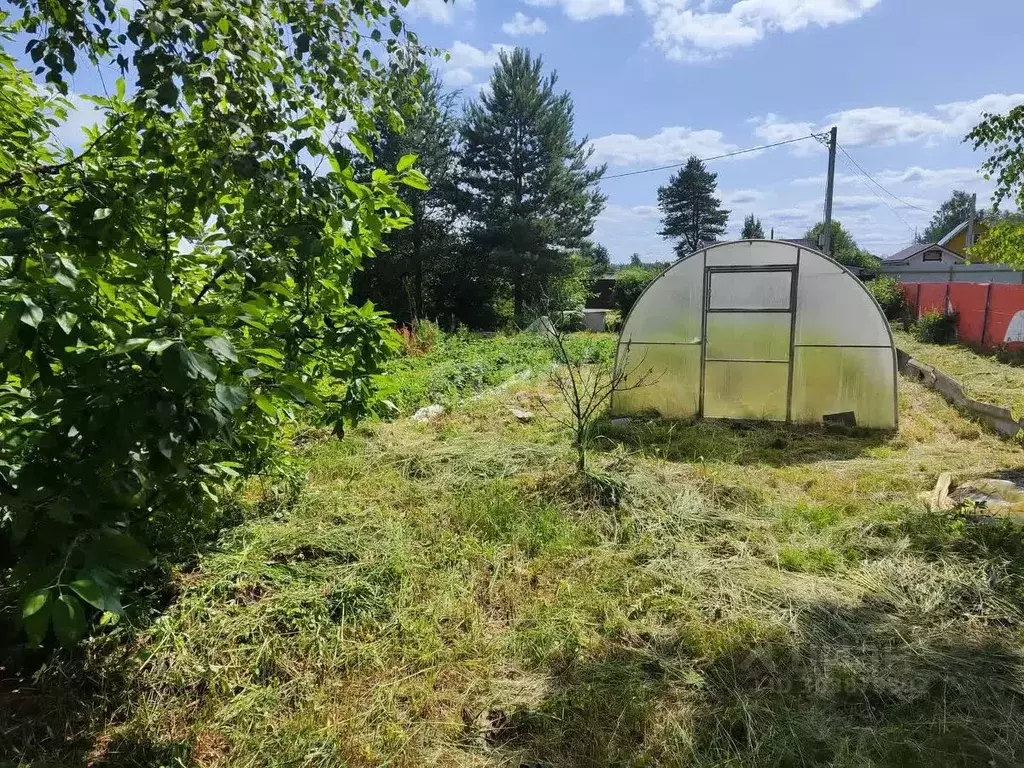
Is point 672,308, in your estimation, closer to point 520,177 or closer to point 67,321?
point 67,321

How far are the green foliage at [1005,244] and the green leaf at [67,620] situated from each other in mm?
6716

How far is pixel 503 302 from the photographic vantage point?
76.2 ft

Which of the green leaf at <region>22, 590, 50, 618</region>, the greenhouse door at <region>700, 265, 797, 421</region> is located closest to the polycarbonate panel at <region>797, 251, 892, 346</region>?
the greenhouse door at <region>700, 265, 797, 421</region>

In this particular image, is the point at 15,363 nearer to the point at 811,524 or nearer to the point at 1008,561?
the point at 811,524

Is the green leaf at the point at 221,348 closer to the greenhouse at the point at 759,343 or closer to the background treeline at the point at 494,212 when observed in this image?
the greenhouse at the point at 759,343

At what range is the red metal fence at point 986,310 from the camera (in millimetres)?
12539

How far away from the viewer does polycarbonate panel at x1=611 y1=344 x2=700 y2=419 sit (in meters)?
7.97

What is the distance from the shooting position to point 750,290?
7.65 m

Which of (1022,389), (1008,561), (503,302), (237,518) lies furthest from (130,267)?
(503,302)

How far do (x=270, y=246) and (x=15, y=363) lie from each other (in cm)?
93

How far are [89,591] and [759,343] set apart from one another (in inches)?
300

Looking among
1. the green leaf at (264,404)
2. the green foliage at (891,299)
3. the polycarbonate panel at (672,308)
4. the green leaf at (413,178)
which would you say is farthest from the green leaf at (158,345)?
the green foliage at (891,299)

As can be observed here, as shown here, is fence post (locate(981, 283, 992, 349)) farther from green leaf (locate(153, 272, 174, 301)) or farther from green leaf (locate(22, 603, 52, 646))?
green leaf (locate(22, 603, 52, 646))

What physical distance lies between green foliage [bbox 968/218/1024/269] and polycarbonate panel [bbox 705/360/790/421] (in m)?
2.50
